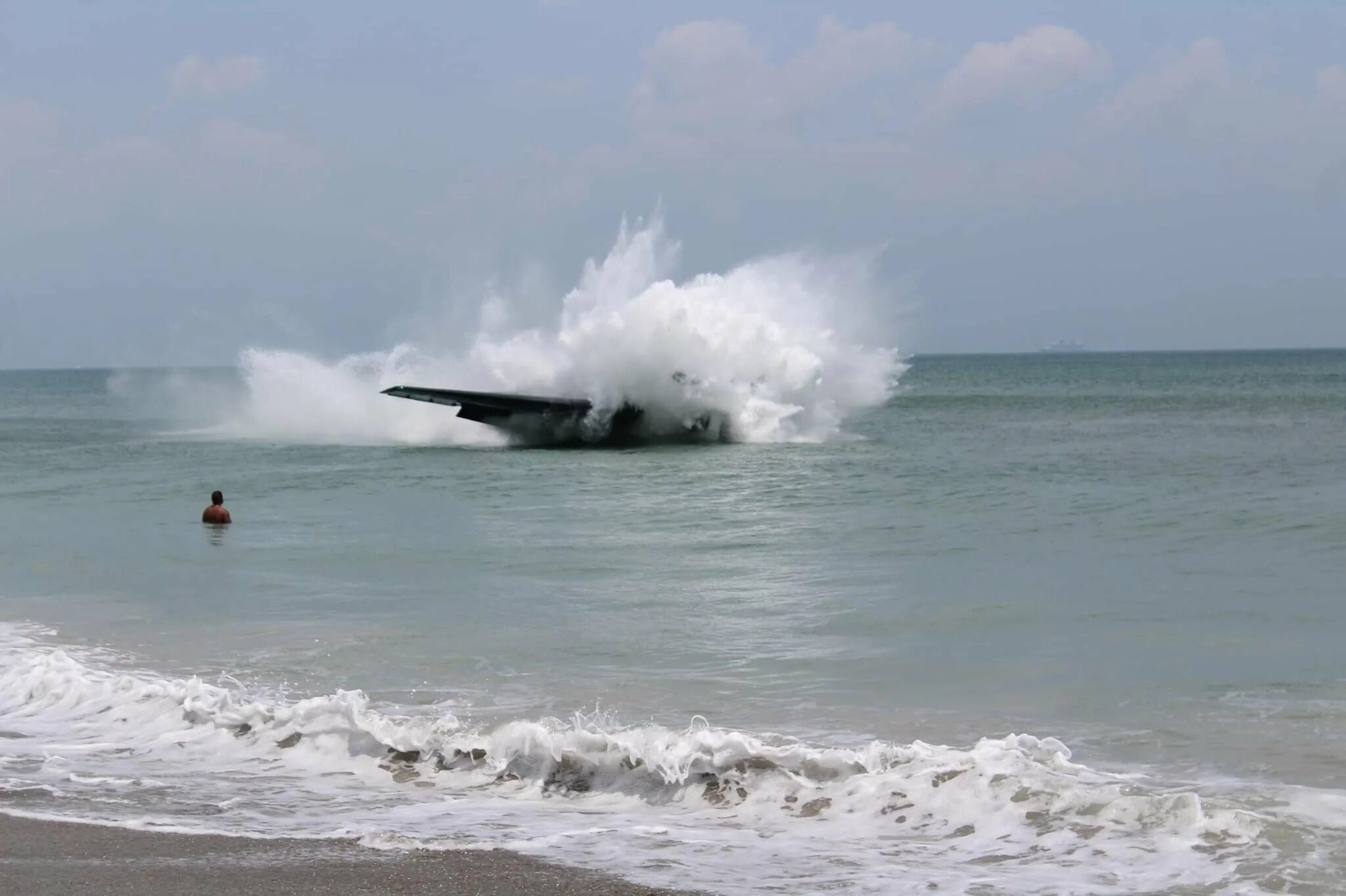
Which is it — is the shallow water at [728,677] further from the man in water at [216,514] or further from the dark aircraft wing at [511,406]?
the dark aircraft wing at [511,406]

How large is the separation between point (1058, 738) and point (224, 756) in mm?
4461

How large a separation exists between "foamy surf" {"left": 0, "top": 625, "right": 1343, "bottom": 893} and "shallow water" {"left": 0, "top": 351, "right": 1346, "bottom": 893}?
0.08ft

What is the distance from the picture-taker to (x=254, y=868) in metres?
5.51

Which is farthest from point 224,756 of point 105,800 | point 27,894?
point 27,894

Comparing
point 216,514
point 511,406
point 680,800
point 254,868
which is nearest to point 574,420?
point 511,406

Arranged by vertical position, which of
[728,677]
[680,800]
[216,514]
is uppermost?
[216,514]

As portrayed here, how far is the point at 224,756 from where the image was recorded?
773 centimetres

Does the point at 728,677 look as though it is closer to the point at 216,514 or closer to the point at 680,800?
the point at 680,800

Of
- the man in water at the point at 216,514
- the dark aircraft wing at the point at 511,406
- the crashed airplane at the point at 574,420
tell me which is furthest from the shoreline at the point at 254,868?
the dark aircraft wing at the point at 511,406

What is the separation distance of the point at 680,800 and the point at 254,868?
2.11m

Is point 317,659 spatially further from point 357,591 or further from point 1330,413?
point 1330,413

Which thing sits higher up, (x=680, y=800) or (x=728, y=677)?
(x=728, y=677)

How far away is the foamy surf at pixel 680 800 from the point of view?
5695 millimetres

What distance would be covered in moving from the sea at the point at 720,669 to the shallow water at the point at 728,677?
0.12 feet
